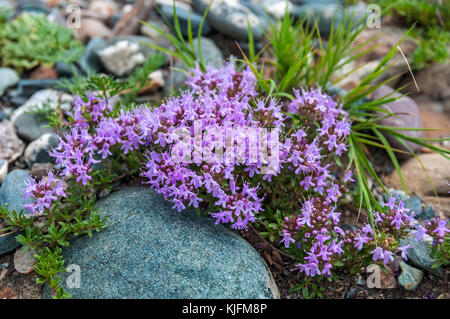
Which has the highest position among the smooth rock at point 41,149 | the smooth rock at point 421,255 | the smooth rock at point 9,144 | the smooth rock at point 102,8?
the smooth rock at point 102,8

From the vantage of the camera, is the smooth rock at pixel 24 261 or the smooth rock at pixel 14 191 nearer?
the smooth rock at pixel 24 261

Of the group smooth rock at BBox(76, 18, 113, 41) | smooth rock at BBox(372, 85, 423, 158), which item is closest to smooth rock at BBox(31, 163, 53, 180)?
smooth rock at BBox(76, 18, 113, 41)

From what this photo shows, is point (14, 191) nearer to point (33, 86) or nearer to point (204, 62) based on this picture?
point (33, 86)

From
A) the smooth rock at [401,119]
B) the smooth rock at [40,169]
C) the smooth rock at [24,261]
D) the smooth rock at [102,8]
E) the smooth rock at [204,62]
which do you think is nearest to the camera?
the smooth rock at [24,261]

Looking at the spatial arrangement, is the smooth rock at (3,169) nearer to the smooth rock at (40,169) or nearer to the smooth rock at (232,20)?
the smooth rock at (40,169)

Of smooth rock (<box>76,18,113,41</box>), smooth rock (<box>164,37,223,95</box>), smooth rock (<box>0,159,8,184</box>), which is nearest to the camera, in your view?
smooth rock (<box>0,159,8,184</box>)

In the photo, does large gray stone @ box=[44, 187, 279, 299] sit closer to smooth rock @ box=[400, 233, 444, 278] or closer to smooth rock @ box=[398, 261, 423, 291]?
smooth rock @ box=[398, 261, 423, 291]

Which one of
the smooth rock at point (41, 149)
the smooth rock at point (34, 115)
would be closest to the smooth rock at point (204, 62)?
the smooth rock at point (34, 115)
